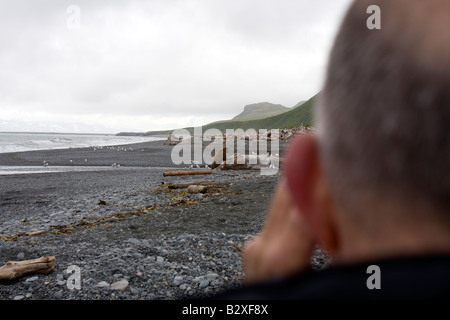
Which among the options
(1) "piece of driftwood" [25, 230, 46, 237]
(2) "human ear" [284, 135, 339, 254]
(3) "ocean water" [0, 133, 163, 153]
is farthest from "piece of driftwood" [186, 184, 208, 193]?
(3) "ocean water" [0, 133, 163, 153]

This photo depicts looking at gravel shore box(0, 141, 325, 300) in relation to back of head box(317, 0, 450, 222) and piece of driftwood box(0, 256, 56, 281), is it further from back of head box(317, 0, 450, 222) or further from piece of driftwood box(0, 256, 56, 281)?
back of head box(317, 0, 450, 222)

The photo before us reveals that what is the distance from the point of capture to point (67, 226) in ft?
27.3

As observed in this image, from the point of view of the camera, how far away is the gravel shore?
475cm

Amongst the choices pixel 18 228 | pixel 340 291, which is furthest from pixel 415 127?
pixel 18 228

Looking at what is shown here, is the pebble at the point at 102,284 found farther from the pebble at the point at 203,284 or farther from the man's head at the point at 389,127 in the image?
the man's head at the point at 389,127

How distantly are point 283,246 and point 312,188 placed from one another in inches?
8.4

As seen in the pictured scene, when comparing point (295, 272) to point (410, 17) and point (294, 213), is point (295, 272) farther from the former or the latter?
point (410, 17)

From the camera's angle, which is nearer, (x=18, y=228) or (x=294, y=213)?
(x=294, y=213)

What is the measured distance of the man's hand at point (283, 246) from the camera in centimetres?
96

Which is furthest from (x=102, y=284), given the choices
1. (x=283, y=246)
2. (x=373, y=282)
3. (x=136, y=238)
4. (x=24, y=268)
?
(x=373, y=282)

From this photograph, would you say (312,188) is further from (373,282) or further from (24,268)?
(24,268)

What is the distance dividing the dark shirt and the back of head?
111 millimetres
